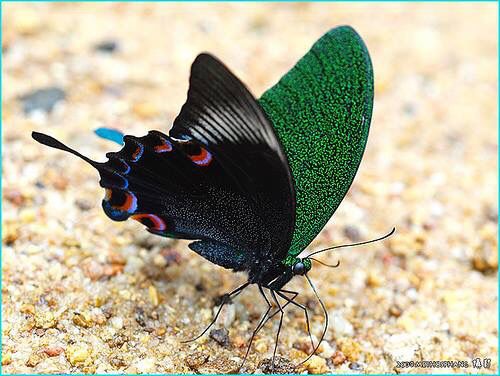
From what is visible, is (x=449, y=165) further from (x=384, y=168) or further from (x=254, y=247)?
(x=254, y=247)

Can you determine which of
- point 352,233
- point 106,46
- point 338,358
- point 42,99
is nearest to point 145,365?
point 338,358

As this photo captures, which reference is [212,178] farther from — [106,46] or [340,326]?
[106,46]

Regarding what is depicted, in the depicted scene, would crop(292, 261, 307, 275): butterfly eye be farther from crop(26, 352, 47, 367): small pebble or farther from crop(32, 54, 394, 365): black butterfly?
crop(26, 352, 47, 367): small pebble

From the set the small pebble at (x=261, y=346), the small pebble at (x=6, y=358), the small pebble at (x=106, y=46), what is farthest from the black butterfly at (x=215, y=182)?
the small pebble at (x=106, y=46)

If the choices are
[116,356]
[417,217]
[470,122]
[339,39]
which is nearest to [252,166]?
[339,39]

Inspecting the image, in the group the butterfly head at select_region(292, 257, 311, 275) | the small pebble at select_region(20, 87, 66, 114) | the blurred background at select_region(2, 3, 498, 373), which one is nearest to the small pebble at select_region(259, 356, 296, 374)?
the blurred background at select_region(2, 3, 498, 373)

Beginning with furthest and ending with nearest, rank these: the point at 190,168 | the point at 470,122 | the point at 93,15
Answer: the point at 93,15 → the point at 470,122 → the point at 190,168

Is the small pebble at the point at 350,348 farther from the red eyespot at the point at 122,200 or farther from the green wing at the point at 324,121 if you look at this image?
the red eyespot at the point at 122,200
